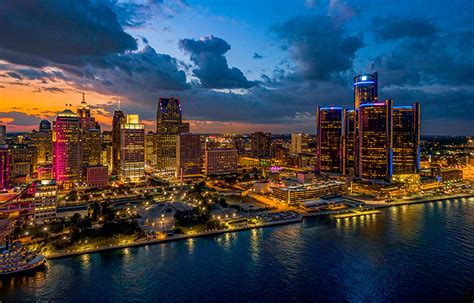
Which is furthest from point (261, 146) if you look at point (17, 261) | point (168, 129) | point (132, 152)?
point (17, 261)

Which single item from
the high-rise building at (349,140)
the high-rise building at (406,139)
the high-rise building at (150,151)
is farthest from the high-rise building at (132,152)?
the high-rise building at (406,139)

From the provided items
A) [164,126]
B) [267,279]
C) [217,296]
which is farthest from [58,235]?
[164,126]

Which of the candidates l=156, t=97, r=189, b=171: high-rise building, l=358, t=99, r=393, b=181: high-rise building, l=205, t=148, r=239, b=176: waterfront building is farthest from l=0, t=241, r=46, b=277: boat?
l=358, t=99, r=393, b=181: high-rise building

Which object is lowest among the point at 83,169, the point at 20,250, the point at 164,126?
the point at 20,250

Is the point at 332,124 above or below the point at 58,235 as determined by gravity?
above

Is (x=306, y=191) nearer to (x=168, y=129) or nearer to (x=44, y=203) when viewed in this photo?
(x=44, y=203)

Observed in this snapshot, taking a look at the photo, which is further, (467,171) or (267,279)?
(467,171)

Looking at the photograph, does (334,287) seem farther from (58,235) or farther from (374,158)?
(374,158)
